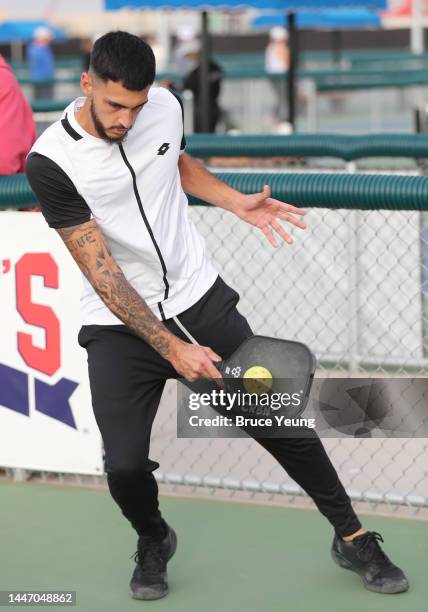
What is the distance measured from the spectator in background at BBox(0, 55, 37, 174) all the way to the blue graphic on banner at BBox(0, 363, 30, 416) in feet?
2.88

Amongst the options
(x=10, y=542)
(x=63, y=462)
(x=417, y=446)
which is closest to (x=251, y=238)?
(x=417, y=446)

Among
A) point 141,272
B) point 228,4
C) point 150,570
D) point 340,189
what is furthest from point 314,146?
point 228,4

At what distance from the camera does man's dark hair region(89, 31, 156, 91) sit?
346cm

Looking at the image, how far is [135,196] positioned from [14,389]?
70.9 inches

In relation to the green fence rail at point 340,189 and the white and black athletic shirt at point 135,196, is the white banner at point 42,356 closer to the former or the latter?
the green fence rail at point 340,189

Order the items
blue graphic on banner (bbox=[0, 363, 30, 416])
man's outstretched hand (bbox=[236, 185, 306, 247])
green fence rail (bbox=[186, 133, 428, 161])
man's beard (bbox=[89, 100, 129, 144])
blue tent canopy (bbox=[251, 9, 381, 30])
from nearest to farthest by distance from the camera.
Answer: man's beard (bbox=[89, 100, 129, 144])
man's outstretched hand (bbox=[236, 185, 306, 247])
blue graphic on banner (bbox=[0, 363, 30, 416])
green fence rail (bbox=[186, 133, 428, 161])
blue tent canopy (bbox=[251, 9, 381, 30])

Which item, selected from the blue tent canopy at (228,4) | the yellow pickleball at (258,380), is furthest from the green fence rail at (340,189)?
the blue tent canopy at (228,4)

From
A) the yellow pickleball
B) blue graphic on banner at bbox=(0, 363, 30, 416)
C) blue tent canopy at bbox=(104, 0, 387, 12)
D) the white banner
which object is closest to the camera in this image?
the yellow pickleball

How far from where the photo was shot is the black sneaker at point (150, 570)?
413 centimetres

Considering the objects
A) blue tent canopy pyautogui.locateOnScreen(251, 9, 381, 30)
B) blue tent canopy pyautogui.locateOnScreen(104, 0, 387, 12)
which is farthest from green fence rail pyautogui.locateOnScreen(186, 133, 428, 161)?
blue tent canopy pyautogui.locateOnScreen(251, 9, 381, 30)

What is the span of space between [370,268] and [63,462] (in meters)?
2.49

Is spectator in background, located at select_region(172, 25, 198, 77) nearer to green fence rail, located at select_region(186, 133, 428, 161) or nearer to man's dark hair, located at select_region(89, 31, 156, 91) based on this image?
green fence rail, located at select_region(186, 133, 428, 161)

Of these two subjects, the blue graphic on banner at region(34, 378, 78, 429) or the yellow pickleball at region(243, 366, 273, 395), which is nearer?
the yellow pickleball at region(243, 366, 273, 395)

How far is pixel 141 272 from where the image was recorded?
387 cm
